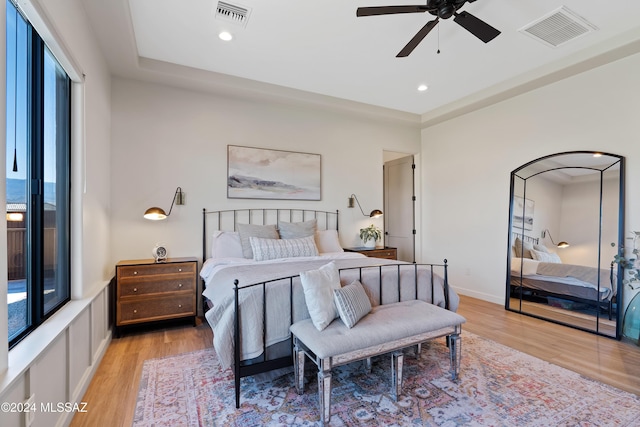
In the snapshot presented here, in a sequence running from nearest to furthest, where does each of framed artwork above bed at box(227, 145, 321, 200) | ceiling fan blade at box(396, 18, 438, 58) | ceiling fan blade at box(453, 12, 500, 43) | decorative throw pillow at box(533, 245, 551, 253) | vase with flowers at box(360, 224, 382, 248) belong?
ceiling fan blade at box(453, 12, 500, 43), ceiling fan blade at box(396, 18, 438, 58), decorative throw pillow at box(533, 245, 551, 253), framed artwork above bed at box(227, 145, 321, 200), vase with flowers at box(360, 224, 382, 248)

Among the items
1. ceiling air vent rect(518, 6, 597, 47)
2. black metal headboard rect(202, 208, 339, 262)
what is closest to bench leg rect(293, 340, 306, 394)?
black metal headboard rect(202, 208, 339, 262)

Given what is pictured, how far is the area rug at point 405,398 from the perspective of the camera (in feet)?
6.17

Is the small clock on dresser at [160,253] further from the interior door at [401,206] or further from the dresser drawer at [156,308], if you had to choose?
the interior door at [401,206]

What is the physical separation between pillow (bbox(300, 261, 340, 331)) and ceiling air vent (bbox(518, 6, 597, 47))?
9.37 feet

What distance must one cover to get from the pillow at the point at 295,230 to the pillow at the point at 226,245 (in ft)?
1.86

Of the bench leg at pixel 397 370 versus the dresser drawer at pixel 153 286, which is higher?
the dresser drawer at pixel 153 286

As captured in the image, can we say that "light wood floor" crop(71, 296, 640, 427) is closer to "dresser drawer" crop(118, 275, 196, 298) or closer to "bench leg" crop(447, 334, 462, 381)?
"dresser drawer" crop(118, 275, 196, 298)

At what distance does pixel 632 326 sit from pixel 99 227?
522 cm

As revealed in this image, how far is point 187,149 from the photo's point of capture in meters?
3.89

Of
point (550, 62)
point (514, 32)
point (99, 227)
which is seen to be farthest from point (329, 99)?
point (99, 227)

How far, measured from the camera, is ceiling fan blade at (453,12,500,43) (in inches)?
85.0

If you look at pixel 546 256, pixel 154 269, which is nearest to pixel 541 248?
pixel 546 256

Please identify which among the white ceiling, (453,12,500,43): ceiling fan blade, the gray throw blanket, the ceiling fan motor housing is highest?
the white ceiling

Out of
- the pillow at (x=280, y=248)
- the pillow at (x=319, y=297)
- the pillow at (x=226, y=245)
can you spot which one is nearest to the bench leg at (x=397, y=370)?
the pillow at (x=319, y=297)
